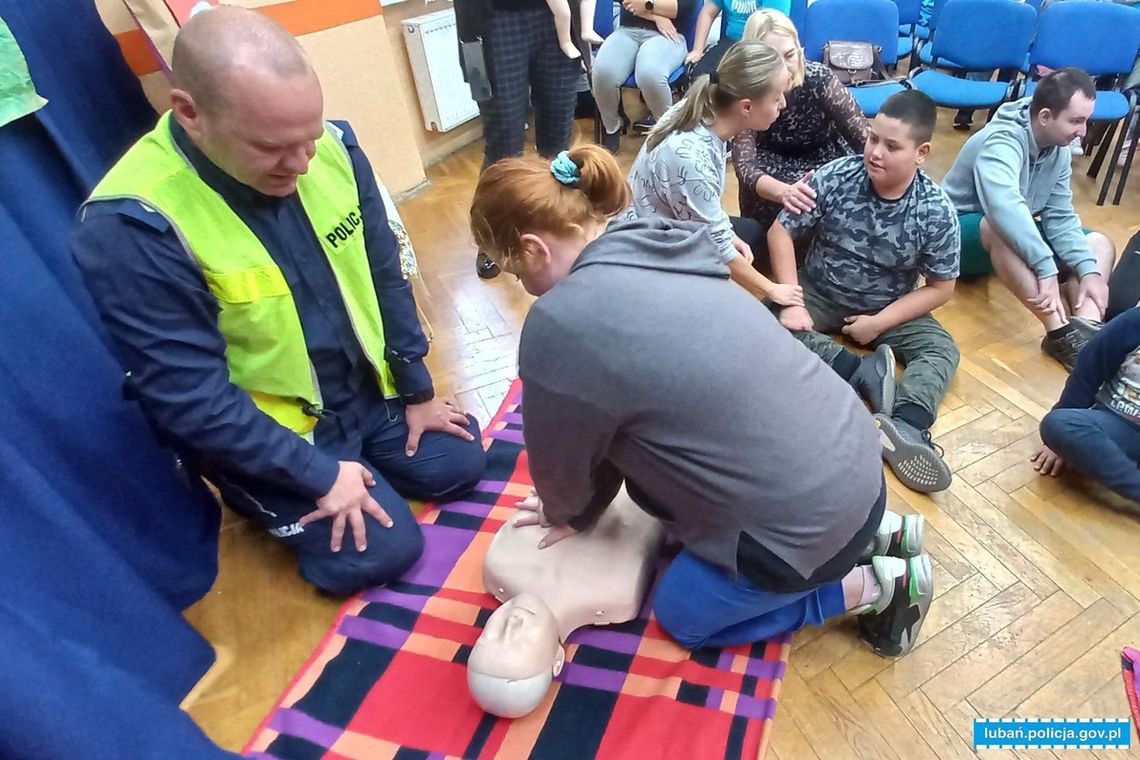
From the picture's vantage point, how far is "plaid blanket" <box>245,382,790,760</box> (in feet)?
4.10

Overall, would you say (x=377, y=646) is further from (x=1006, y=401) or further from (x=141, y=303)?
(x=1006, y=401)

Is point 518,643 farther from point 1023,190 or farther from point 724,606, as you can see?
point 1023,190

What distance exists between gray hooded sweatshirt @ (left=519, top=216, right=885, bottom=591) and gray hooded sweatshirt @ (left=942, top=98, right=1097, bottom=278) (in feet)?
4.61

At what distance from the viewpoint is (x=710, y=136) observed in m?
2.01

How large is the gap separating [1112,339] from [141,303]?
1947 millimetres

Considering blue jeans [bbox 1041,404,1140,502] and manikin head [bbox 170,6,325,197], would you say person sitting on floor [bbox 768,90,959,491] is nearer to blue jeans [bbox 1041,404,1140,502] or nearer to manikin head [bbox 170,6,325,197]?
blue jeans [bbox 1041,404,1140,502]

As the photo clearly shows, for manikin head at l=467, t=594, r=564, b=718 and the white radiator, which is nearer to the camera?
manikin head at l=467, t=594, r=564, b=718

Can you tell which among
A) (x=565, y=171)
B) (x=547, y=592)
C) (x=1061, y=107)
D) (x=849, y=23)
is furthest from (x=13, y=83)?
(x=849, y=23)

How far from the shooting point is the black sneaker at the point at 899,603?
127cm

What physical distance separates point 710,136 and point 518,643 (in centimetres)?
146

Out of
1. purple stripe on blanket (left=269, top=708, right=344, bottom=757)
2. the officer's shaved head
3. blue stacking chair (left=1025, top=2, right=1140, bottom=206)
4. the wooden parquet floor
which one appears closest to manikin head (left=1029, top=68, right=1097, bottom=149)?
the wooden parquet floor

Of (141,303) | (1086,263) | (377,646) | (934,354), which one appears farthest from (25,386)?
(1086,263)

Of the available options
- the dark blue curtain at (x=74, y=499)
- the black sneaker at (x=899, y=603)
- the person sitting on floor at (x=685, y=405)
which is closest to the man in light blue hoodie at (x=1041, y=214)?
the black sneaker at (x=899, y=603)

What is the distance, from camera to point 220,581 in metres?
1.62
